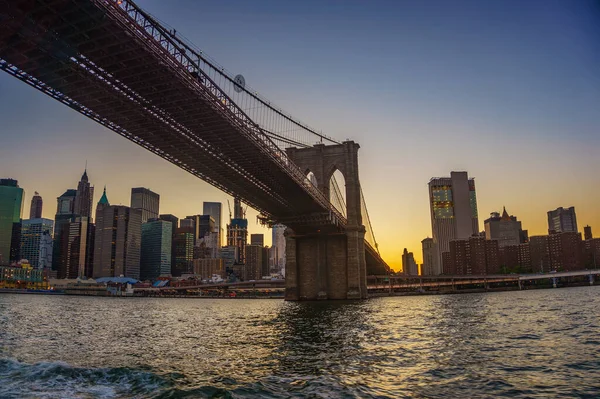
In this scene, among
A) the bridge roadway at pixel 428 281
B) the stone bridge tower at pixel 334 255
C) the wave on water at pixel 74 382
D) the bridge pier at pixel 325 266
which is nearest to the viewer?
the wave on water at pixel 74 382

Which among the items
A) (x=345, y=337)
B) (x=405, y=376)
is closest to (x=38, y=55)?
(x=345, y=337)

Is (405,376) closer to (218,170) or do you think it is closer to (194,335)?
(194,335)

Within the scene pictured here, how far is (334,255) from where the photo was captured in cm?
6162

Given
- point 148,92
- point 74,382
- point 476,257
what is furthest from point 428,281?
point 74,382

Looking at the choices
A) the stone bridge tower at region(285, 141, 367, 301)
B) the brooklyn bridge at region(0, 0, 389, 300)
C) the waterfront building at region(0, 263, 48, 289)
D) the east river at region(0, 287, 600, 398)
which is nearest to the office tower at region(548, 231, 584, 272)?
the stone bridge tower at region(285, 141, 367, 301)

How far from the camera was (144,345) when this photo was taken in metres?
19.1

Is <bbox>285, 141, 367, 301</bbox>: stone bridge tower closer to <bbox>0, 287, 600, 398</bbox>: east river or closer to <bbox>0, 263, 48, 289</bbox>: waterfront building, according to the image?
<bbox>0, 287, 600, 398</bbox>: east river

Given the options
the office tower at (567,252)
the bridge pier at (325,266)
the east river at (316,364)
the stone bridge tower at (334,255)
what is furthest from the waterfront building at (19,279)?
the office tower at (567,252)

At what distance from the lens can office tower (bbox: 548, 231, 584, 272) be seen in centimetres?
17000

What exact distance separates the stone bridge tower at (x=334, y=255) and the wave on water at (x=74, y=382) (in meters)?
47.6

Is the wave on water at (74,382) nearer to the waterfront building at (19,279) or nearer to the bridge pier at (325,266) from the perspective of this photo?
the bridge pier at (325,266)

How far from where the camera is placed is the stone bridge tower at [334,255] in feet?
195

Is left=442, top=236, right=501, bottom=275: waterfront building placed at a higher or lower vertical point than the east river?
higher

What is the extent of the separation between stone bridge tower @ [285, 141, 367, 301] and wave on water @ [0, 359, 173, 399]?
156 feet
